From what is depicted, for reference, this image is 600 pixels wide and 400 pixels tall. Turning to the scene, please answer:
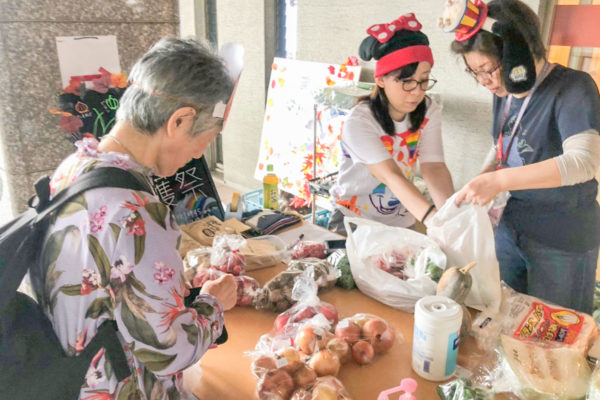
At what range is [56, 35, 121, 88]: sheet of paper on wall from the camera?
1586mm

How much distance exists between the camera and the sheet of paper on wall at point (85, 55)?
5.20 feet

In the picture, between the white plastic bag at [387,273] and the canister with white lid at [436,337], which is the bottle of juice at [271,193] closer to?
the white plastic bag at [387,273]

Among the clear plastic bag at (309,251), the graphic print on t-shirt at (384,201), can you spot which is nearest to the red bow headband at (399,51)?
the graphic print on t-shirt at (384,201)

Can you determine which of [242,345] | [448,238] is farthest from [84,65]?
[448,238]

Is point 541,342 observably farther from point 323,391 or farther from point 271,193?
point 271,193

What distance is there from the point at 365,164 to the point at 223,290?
34.2 inches

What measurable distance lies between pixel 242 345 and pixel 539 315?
2.53 ft

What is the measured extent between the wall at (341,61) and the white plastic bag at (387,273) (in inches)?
30.1

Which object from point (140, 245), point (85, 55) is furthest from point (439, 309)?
point (85, 55)

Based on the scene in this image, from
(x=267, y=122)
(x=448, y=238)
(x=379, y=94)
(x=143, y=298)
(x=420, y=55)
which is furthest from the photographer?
(x=267, y=122)

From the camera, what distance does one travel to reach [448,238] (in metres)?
1.42

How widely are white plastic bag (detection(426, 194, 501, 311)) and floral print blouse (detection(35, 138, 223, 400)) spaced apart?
32.8 inches

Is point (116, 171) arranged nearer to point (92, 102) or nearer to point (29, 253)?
point (29, 253)

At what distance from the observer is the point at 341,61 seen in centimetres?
372
